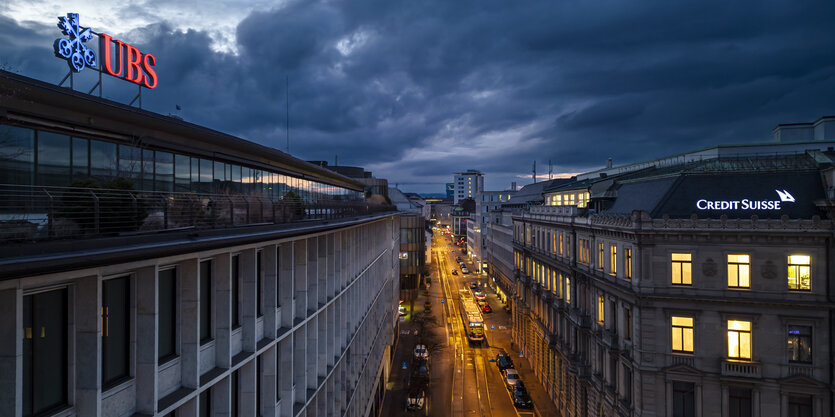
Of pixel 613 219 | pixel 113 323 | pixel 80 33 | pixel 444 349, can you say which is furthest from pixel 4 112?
pixel 444 349

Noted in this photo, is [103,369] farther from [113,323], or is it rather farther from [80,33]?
[80,33]

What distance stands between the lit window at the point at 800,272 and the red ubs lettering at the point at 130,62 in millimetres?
43295

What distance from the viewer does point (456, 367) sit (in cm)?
5741

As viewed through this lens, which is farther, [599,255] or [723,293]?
[599,255]

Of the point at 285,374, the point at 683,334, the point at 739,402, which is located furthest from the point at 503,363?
the point at 285,374

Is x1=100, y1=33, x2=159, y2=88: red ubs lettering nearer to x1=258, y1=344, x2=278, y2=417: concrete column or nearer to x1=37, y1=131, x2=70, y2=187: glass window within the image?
x1=37, y1=131, x2=70, y2=187: glass window

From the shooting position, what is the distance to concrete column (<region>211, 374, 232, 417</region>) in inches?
561

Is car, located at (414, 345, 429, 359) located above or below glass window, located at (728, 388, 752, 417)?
below

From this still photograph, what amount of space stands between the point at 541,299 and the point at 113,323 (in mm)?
53729

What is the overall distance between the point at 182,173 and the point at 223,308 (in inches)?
514

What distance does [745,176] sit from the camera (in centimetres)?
3269

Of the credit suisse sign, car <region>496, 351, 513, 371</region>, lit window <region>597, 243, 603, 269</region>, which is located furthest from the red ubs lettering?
car <region>496, 351, 513, 371</region>

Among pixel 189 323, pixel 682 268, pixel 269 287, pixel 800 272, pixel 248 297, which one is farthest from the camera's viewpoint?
pixel 682 268

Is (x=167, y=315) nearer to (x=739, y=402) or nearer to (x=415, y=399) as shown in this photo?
(x=739, y=402)
